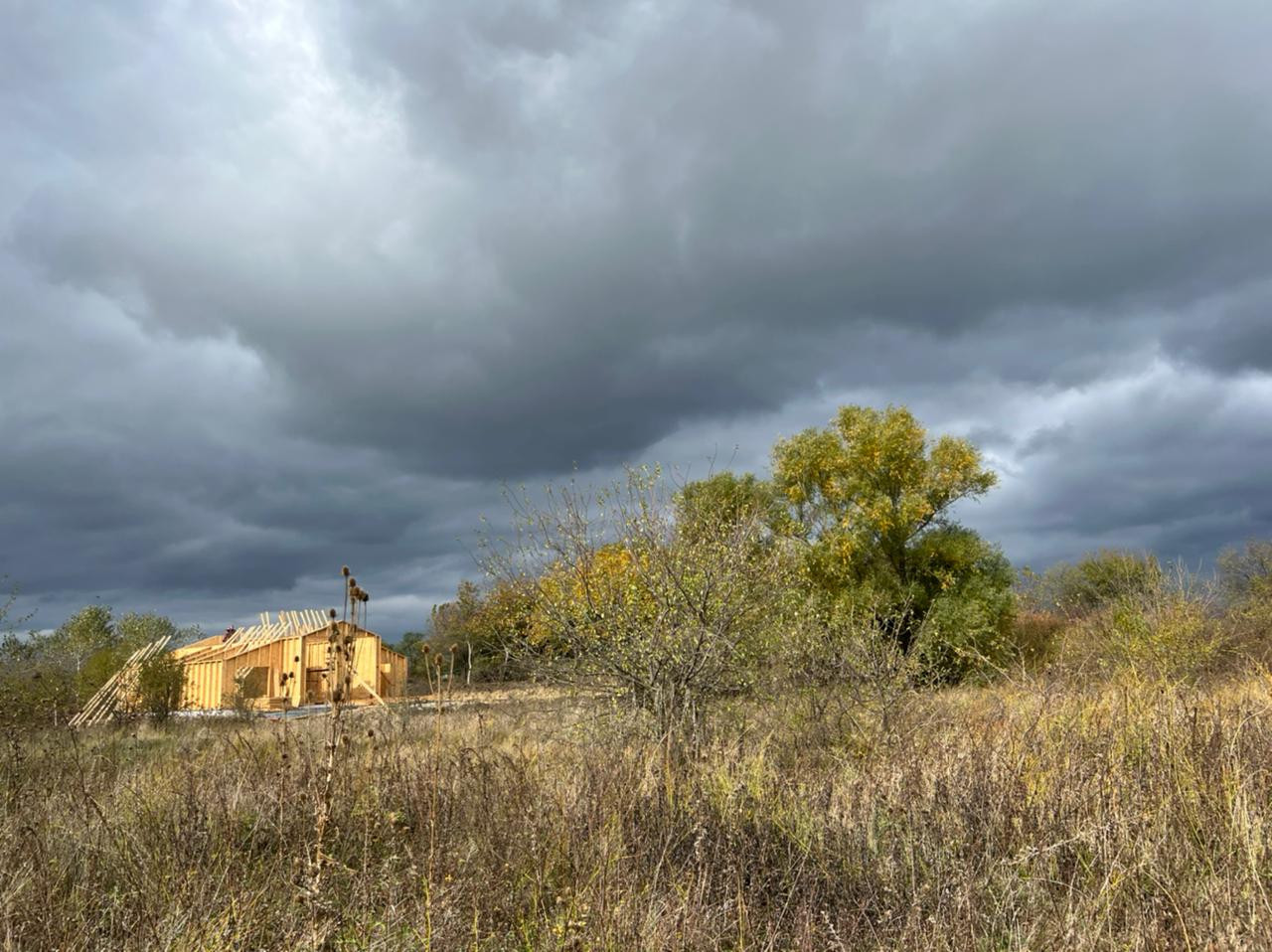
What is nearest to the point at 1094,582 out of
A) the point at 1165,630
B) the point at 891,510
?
the point at 891,510

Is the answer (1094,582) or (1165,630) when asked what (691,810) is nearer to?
(1165,630)

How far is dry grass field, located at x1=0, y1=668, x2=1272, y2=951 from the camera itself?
3.25m

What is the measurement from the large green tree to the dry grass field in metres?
21.9

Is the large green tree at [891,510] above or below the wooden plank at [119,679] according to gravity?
above

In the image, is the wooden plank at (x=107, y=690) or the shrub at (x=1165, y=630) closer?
the shrub at (x=1165, y=630)

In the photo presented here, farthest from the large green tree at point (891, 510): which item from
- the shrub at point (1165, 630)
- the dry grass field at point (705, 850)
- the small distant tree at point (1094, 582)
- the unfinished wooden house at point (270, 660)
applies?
the dry grass field at point (705, 850)

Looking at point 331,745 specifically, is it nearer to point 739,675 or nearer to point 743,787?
point 743,787

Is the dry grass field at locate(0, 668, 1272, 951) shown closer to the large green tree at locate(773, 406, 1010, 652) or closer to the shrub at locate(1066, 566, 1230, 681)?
the shrub at locate(1066, 566, 1230, 681)

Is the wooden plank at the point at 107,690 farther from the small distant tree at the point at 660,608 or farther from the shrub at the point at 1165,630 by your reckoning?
the shrub at the point at 1165,630

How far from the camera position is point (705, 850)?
429 centimetres

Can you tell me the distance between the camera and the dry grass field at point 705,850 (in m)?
3.25

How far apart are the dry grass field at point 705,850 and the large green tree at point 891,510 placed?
21.9 meters

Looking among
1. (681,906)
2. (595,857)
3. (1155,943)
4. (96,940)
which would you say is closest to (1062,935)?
(1155,943)

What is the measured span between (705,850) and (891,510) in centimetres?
2566
